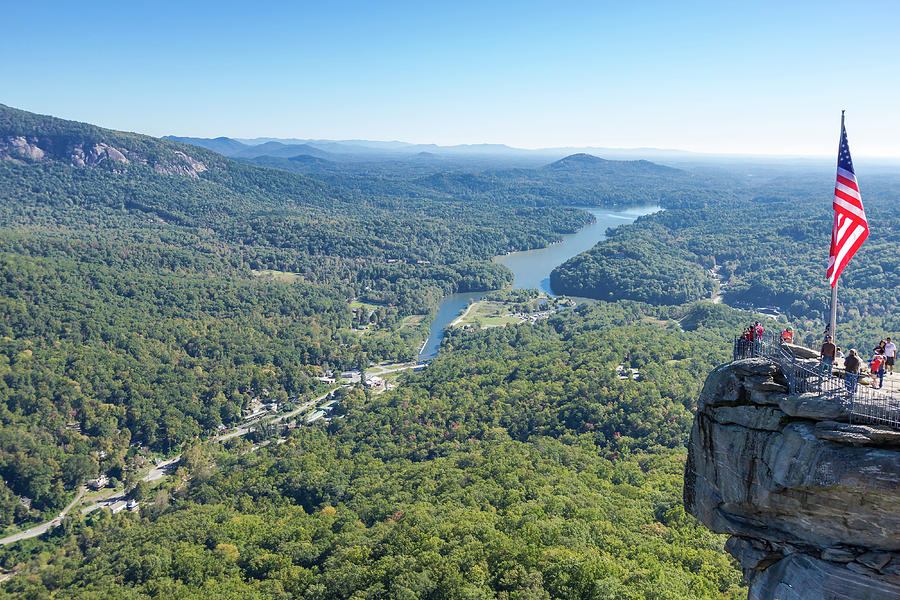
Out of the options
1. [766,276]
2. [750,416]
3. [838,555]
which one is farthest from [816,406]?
[766,276]

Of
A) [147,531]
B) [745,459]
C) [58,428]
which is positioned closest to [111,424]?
[58,428]

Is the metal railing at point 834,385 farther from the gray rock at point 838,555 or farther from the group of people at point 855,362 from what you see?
the gray rock at point 838,555

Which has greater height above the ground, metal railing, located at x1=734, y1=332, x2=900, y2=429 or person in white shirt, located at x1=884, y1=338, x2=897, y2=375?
person in white shirt, located at x1=884, y1=338, x2=897, y2=375

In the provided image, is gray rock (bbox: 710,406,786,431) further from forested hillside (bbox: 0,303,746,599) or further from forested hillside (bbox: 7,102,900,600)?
forested hillside (bbox: 7,102,900,600)

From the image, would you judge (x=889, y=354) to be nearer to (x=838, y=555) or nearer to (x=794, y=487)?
(x=794, y=487)

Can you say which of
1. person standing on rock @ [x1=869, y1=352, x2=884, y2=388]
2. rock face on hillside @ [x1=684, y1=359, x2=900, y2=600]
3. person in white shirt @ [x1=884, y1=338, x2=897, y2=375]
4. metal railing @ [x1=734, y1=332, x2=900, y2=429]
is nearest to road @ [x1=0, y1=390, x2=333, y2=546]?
rock face on hillside @ [x1=684, y1=359, x2=900, y2=600]

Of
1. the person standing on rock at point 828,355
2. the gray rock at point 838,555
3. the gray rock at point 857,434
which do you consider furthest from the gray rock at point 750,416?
the gray rock at point 838,555

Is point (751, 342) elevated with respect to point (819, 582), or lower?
elevated
